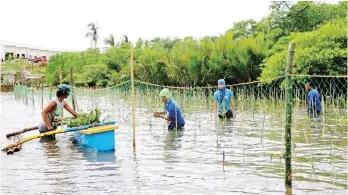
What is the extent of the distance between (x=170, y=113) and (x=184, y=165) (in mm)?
3314

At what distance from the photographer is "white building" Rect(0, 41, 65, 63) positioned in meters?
61.9

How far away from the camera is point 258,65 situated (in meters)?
25.9

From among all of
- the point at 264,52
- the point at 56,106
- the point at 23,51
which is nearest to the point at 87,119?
the point at 56,106

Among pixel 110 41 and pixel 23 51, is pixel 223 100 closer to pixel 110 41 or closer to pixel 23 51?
pixel 110 41

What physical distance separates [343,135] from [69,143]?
21.9 ft

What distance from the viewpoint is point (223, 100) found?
13.5m

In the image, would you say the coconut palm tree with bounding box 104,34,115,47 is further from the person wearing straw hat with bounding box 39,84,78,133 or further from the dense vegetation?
the person wearing straw hat with bounding box 39,84,78,133

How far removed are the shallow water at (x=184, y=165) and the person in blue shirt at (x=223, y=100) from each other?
95 cm

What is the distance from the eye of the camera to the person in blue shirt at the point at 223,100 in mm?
13250

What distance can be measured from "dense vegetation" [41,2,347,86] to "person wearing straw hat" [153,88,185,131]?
909 centimetres

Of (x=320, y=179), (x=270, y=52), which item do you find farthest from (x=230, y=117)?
(x=270, y=52)

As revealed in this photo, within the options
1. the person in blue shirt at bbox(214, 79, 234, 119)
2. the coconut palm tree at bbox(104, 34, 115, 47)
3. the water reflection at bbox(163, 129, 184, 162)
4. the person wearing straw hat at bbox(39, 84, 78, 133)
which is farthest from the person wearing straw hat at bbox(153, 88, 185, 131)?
the coconut palm tree at bbox(104, 34, 115, 47)

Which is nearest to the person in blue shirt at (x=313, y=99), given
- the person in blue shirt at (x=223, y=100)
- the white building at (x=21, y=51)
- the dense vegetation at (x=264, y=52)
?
the person in blue shirt at (x=223, y=100)

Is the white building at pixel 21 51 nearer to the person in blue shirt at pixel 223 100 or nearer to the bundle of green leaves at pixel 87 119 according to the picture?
Answer: the person in blue shirt at pixel 223 100
